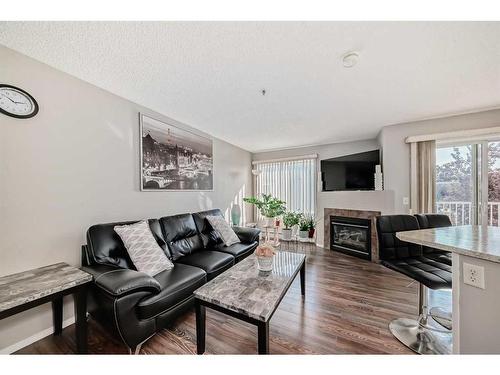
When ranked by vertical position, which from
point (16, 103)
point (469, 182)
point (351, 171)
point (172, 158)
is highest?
point (16, 103)

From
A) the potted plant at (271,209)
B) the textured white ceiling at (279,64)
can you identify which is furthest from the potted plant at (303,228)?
the textured white ceiling at (279,64)

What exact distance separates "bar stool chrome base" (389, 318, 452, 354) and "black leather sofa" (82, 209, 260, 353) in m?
1.72

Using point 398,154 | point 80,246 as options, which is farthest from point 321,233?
point 80,246

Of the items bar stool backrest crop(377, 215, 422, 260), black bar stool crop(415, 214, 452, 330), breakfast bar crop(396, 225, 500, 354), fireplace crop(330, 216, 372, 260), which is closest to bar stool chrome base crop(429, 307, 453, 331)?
black bar stool crop(415, 214, 452, 330)

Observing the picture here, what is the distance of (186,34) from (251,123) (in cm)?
183

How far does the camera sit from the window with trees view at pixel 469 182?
2740 mm

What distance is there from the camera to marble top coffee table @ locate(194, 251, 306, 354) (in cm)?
115

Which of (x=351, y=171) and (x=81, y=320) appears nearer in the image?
(x=81, y=320)

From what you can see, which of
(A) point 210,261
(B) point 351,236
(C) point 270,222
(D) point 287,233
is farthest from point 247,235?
(B) point 351,236

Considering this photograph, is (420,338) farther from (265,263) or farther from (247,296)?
(247,296)

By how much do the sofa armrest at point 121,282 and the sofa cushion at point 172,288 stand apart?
0.26 feet

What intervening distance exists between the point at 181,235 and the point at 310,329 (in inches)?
71.0

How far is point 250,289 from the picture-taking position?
1.43m

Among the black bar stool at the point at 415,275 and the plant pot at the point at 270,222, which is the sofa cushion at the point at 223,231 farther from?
the black bar stool at the point at 415,275
